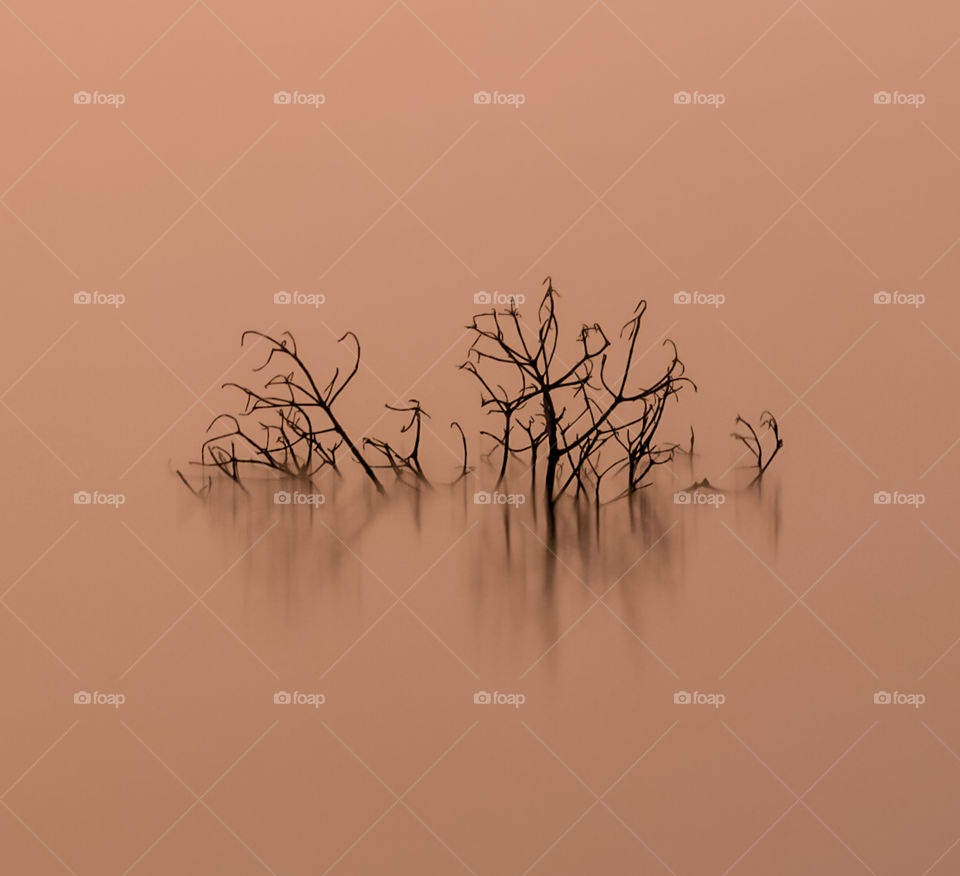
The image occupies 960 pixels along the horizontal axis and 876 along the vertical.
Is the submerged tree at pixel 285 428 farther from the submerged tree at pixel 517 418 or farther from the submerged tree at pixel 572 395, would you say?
the submerged tree at pixel 572 395

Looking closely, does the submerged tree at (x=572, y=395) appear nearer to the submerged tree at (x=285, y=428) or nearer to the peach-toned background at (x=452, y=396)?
the peach-toned background at (x=452, y=396)

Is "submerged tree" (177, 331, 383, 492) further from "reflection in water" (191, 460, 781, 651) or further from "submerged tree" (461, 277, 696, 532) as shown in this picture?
"submerged tree" (461, 277, 696, 532)

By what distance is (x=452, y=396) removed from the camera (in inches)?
53.3

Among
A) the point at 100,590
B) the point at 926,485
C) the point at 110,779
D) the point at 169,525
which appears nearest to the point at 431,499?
the point at 169,525

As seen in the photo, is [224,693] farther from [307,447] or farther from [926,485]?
[926,485]

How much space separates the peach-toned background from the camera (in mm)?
1325

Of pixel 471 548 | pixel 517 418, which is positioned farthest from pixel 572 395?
pixel 471 548

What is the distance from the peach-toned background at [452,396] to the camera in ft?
4.35

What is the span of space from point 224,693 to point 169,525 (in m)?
0.23

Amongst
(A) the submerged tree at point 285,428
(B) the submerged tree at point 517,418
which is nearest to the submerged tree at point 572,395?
(B) the submerged tree at point 517,418

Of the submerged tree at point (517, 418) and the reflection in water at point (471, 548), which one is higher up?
the submerged tree at point (517, 418)

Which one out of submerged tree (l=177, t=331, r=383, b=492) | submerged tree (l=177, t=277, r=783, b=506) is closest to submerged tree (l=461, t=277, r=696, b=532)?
submerged tree (l=177, t=277, r=783, b=506)

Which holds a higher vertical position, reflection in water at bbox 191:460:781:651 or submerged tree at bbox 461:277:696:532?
submerged tree at bbox 461:277:696:532

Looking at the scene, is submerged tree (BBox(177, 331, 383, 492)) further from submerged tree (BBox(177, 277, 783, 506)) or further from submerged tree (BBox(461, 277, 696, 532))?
submerged tree (BBox(461, 277, 696, 532))
